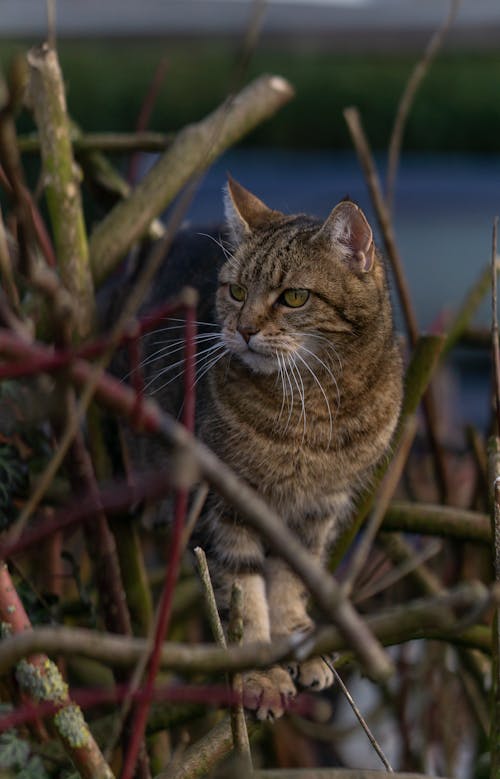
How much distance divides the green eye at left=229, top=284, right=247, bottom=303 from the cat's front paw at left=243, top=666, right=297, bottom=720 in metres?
0.71

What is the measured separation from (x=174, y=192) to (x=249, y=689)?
0.84 metres

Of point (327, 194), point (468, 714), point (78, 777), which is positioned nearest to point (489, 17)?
point (327, 194)

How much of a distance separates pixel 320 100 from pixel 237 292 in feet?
26.6

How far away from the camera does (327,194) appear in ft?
22.1

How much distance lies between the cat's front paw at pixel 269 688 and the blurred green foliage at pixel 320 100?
8.10 m

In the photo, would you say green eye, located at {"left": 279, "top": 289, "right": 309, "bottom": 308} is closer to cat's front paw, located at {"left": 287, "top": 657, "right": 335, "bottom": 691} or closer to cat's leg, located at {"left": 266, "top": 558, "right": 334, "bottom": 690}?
cat's leg, located at {"left": 266, "top": 558, "right": 334, "bottom": 690}

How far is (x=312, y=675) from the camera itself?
1.86 meters

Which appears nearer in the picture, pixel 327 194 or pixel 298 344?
pixel 298 344

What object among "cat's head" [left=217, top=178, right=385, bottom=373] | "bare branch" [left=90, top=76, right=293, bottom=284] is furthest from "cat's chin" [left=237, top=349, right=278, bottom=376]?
"bare branch" [left=90, top=76, right=293, bottom=284]

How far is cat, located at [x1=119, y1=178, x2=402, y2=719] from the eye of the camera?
1.95m

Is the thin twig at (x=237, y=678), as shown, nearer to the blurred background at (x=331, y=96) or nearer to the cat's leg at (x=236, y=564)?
the cat's leg at (x=236, y=564)

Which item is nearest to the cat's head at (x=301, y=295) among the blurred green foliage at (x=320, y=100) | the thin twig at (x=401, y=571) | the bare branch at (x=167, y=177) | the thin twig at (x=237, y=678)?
the bare branch at (x=167, y=177)

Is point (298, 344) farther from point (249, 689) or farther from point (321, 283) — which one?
point (249, 689)

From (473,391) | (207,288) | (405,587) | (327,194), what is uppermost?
(327,194)
